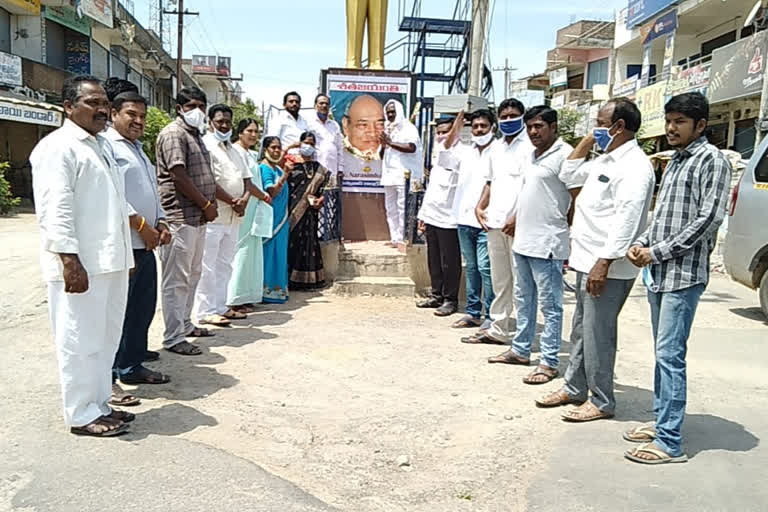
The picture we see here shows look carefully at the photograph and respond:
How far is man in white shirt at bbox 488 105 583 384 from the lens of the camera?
466cm

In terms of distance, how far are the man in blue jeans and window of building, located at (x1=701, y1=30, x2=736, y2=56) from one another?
21702 mm

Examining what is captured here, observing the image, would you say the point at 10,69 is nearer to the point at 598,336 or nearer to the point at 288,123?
the point at 288,123

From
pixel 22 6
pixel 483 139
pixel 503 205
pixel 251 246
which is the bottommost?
pixel 251 246

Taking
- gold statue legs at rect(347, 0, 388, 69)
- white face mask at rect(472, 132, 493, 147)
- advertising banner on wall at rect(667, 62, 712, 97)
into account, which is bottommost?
white face mask at rect(472, 132, 493, 147)

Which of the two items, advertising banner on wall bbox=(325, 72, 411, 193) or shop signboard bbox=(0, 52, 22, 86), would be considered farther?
shop signboard bbox=(0, 52, 22, 86)

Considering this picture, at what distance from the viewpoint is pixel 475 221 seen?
19.9 ft

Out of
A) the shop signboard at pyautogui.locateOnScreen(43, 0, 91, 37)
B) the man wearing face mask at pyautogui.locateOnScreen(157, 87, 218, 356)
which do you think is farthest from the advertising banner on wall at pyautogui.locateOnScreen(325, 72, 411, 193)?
the shop signboard at pyautogui.locateOnScreen(43, 0, 91, 37)

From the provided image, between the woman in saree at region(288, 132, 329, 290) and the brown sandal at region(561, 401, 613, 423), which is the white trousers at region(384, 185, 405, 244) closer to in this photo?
the woman in saree at region(288, 132, 329, 290)

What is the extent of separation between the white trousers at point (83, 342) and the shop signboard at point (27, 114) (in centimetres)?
1923

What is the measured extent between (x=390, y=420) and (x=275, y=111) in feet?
17.5

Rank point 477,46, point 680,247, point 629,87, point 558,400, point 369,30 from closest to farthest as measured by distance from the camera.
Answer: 1. point 680,247
2. point 558,400
3. point 477,46
4. point 369,30
5. point 629,87

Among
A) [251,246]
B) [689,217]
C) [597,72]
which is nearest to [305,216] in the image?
[251,246]

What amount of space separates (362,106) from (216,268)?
4078 millimetres

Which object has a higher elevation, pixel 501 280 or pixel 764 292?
pixel 501 280
